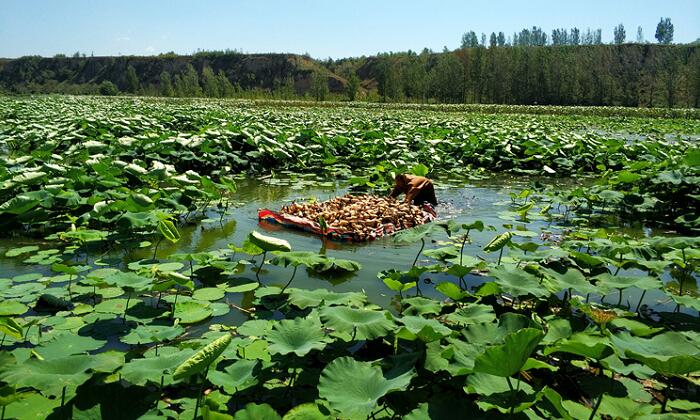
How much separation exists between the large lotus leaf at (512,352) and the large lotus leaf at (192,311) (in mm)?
1654

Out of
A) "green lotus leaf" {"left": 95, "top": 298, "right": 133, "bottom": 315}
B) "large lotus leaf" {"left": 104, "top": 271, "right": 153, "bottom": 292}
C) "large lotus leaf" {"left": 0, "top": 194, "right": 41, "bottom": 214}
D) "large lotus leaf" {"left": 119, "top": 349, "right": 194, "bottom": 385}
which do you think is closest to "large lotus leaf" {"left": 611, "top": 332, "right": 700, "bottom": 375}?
"large lotus leaf" {"left": 119, "top": 349, "right": 194, "bottom": 385}

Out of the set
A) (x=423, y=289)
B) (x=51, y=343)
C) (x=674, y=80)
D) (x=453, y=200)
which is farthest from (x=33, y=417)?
(x=674, y=80)

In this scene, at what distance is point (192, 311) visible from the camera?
2.65 metres

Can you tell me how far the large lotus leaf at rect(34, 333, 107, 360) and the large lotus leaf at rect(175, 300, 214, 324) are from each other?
1.83ft

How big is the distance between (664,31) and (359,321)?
460 feet

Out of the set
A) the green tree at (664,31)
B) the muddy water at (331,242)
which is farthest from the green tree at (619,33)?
the muddy water at (331,242)

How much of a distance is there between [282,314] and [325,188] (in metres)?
4.66

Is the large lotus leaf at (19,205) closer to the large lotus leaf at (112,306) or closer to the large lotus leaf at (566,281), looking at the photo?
the large lotus leaf at (112,306)

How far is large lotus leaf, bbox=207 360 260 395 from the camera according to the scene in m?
1.77

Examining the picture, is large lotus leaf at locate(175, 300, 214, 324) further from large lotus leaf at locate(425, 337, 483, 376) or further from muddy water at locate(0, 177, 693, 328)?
large lotus leaf at locate(425, 337, 483, 376)

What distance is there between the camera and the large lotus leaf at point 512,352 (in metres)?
1.39

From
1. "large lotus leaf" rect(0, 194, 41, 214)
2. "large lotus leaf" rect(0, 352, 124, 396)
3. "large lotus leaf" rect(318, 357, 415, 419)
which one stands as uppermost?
"large lotus leaf" rect(0, 194, 41, 214)

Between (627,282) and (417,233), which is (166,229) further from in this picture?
(627,282)

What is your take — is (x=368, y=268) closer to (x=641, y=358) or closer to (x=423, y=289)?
(x=423, y=289)
